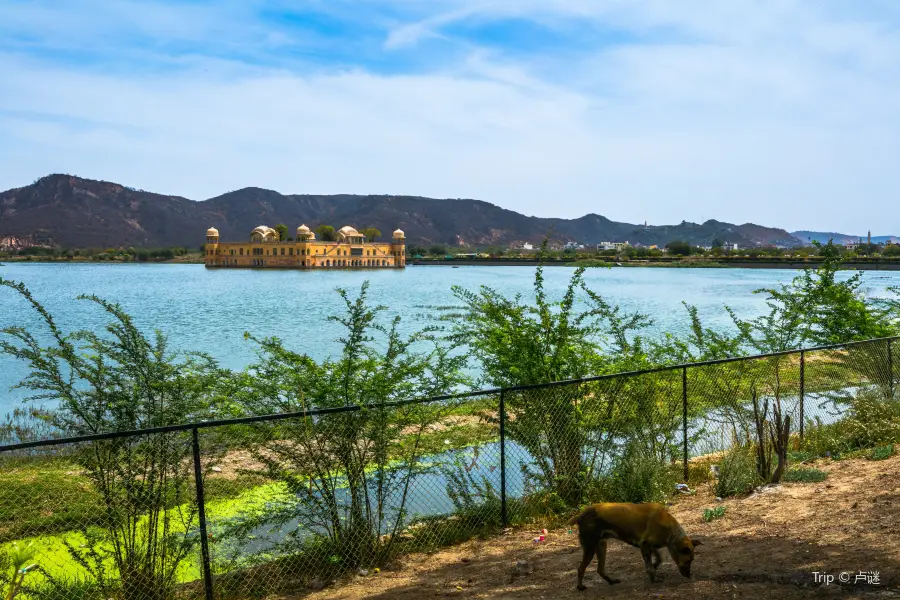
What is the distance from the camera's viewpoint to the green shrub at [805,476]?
30.1 feet

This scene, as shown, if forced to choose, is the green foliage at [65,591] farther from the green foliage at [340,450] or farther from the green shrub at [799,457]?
the green shrub at [799,457]

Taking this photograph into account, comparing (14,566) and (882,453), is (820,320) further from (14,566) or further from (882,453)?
(14,566)

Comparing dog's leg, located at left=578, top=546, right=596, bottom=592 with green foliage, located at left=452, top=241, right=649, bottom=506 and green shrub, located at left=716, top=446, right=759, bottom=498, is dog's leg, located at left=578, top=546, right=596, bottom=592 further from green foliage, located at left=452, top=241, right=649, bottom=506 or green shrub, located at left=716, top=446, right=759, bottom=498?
green shrub, located at left=716, top=446, right=759, bottom=498

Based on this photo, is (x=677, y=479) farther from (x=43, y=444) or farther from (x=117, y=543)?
(x=43, y=444)

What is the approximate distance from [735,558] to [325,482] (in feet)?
13.7

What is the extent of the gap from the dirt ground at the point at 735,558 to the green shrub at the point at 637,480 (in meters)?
0.34

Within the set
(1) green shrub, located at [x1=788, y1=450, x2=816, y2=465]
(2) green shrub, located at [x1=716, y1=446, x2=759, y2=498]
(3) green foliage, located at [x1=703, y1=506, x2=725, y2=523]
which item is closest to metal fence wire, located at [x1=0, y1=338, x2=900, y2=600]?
(1) green shrub, located at [x1=788, y1=450, x2=816, y2=465]

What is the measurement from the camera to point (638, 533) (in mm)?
5793

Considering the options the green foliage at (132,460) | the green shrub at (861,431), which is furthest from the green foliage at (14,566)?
the green shrub at (861,431)

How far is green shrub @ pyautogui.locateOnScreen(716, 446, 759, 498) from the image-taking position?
9141mm

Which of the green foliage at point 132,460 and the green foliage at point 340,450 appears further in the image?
the green foliage at point 340,450

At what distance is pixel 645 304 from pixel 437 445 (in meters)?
72.2

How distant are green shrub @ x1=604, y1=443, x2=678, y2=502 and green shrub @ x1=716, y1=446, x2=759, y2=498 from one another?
674 mm

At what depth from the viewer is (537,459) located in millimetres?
9703
